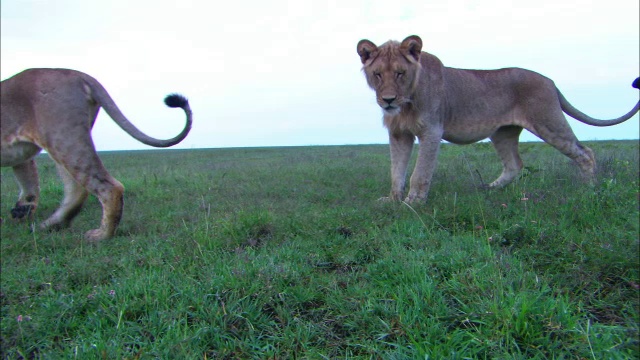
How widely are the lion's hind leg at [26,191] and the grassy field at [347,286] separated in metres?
0.72

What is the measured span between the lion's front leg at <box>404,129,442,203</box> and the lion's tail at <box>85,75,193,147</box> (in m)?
2.15

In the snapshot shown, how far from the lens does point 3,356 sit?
2115 millimetres

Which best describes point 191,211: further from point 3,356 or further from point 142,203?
point 3,356

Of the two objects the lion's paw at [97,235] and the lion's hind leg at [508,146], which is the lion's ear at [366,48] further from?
the lion's paw at [97,235]

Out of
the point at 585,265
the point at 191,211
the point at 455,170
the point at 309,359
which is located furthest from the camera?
the point at 455,170

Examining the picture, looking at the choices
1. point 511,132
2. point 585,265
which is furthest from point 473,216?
point 511,132

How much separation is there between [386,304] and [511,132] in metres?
4.10

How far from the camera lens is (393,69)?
424 cm

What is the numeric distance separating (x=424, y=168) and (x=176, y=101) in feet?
7.72

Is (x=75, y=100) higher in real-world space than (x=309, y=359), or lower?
higher

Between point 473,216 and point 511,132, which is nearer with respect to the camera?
point 473,216

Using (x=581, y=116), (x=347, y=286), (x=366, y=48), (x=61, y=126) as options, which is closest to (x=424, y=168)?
(x=366, y=48)

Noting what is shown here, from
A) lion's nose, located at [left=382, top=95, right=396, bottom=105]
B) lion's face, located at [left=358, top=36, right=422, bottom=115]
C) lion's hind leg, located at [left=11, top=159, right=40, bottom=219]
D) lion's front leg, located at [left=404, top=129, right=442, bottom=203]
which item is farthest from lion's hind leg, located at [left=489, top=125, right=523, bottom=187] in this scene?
lion's hind leg, located at [left=11, top=159, right=40, bottom=219]

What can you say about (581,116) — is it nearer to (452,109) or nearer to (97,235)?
(452,109)
